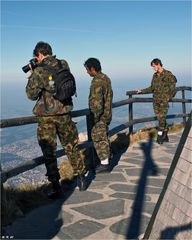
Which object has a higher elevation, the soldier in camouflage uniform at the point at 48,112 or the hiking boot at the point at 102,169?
the soldier in camouflage uniform at the point at 48,112

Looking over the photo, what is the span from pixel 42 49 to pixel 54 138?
1.22 metres

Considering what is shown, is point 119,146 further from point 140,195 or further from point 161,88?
point 140,195

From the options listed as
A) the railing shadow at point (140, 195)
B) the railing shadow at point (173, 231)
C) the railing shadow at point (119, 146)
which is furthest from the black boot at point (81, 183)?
the railing shadow at point (173, 231)

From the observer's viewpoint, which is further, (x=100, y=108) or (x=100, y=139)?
(x=100, y=139)

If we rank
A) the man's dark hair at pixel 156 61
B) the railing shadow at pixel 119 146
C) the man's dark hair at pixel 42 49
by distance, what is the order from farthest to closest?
the man's dark hair at pixel 156 61 < the railing shadow at pixel 119 146 < the man's dark hair at pixel 42 49

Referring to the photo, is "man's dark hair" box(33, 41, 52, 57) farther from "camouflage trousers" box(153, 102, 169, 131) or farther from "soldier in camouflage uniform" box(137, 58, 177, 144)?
"camouflage trousers" box(153, 102, 169, 131)

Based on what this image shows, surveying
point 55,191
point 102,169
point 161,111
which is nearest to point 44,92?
point 55,191

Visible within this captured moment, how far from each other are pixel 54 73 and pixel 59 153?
1.41 m

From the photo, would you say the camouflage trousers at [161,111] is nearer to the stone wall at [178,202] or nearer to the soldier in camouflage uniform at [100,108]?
the soldier in camouflage uniform at [100,108]

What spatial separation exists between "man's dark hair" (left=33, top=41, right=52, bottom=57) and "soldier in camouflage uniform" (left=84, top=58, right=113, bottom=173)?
1.49 m

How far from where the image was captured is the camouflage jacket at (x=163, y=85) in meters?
9.20

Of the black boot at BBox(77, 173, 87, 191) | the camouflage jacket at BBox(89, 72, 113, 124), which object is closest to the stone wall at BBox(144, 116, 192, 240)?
the black boot at BBox(77, 173, 87, 191)

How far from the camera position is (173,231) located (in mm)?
3355

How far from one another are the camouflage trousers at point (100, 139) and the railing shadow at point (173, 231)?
3.67 meters
